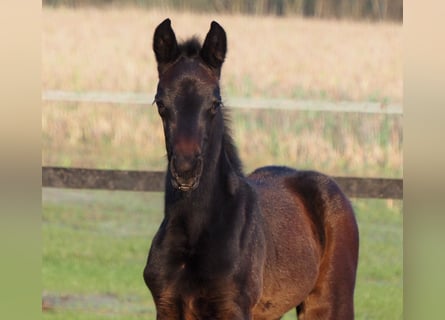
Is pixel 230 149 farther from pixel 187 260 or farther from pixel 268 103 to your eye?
pixel 268 103

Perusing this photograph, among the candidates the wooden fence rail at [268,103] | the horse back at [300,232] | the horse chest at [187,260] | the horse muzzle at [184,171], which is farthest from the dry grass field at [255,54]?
the horse muzzle at [184,171]

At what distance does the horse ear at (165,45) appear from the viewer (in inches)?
148

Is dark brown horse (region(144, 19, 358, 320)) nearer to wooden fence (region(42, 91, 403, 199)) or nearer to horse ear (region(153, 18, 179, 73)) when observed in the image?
horse ear (region(153, 18, 179, 73))

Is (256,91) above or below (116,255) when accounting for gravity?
above

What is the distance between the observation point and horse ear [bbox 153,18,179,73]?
3764 mm

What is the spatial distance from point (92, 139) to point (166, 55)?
3766 millimetres

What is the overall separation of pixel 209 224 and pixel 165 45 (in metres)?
0.70

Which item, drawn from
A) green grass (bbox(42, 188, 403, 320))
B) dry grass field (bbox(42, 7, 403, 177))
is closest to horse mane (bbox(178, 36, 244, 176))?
green grass (bbox(42, 188, 403, 320))

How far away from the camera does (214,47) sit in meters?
3.79

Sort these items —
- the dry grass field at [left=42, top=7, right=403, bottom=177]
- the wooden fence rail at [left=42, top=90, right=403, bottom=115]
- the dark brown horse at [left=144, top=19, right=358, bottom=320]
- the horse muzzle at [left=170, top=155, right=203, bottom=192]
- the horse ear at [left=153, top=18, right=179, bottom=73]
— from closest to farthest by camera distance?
the horse muzzle at [left=170, top=155, right=203, bottom=192]
the dark brown horse at [left=144, top=19, right=358, bottom=320]
the horse ear at [left=153, top=18, right=179, bottom=73]
the wooden fence rail at [left=42, top=90, right=403, bottom=115]
the dry grass field at [left=42, top=7, right=403, bottom=177]

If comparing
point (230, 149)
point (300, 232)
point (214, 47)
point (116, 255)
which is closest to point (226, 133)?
point (230, 149)

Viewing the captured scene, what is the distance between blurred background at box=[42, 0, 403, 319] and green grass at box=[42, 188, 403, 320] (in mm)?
11

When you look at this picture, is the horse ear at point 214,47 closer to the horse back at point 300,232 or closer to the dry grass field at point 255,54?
the horse back at point 300,232

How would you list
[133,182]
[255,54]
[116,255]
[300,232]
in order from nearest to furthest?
[300,232] < [133,182] < [116,255] < [255,54]
